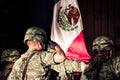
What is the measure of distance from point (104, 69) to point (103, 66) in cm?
5

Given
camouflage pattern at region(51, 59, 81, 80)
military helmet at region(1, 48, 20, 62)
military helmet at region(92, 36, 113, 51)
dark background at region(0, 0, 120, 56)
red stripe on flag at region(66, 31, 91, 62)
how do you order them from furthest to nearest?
1. dark background at region(0, 0, 120, 56)
2. red stripe on flag at region(66, 31, 91, 62)
3. camouflage pattern at region(51, 59, 81, 80)
4. military helmet at region(1, 48, 20, 62)
5. military helmet at region(92, 36, 113, 51)

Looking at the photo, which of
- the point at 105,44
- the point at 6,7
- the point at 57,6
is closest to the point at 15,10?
the point at 6,7

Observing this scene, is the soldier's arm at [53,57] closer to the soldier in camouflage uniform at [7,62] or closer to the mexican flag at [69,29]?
the soldier in camouflage uniform at [7,62]

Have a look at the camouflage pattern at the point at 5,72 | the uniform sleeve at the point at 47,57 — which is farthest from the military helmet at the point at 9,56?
the uniform sleeve at the point at 47,57

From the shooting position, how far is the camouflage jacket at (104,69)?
5.54m

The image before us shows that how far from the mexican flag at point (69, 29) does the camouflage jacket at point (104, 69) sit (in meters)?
2.73

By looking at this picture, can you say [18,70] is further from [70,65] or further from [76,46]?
[76,46]

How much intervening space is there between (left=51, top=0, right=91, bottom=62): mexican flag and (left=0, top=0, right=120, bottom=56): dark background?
0.22 m

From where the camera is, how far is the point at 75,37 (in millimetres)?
8945

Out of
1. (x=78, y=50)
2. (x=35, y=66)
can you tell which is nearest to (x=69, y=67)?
(x=78, y=50)

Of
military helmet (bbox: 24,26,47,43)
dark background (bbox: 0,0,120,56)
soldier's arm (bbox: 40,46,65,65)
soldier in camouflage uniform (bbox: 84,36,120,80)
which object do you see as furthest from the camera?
dark background (bbox: 0,0,120,56)

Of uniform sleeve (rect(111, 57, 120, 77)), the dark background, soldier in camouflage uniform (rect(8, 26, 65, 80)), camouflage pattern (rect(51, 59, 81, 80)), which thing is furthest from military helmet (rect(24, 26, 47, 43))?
the dark background

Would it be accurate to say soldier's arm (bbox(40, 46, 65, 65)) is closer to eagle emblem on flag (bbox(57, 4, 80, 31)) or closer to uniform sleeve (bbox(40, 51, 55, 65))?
uniform sleeve (bbox(40, 51, 55, 65))

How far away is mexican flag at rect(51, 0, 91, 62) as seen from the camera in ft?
28.9
